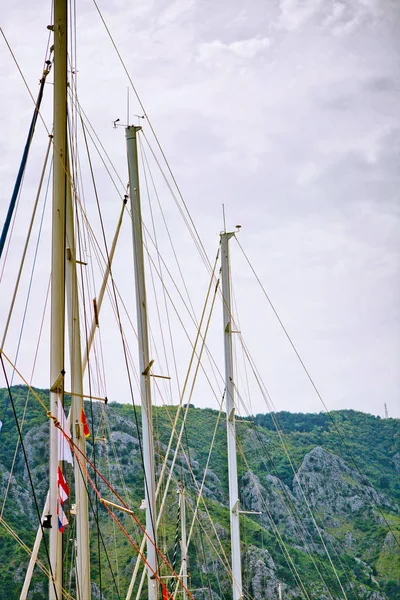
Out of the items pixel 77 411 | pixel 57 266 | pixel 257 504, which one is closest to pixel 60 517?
pixel 77 411

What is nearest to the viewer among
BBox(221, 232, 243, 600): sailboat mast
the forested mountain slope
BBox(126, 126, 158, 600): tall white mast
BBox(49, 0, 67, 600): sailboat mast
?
BBox(49, 0, 67, 600): sailboat mast

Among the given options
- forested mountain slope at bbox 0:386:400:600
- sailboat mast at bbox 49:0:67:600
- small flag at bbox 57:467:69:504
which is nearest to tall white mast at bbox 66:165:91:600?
sailboat mast at bbox 49:0:67:600

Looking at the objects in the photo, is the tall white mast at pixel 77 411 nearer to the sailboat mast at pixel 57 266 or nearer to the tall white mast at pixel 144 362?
the sailboat mast at pixel 57 266

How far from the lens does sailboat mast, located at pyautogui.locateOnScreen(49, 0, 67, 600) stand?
1015 centimetres

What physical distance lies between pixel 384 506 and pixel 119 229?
2054 inches

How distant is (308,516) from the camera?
62531 mm

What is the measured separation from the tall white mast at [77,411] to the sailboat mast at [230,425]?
681cm

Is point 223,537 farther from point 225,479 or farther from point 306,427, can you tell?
point 306,427

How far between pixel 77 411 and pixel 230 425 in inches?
297

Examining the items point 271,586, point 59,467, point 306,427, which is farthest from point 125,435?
point 59,467

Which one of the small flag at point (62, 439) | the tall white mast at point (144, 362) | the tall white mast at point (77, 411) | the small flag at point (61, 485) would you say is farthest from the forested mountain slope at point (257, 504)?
the small flag at point (61, 485)

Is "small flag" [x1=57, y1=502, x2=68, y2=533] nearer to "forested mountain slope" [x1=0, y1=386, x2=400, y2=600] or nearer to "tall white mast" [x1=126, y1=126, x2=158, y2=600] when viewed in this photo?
"tall white mast" [x1=126, y1=126, x2=158, y2=600]

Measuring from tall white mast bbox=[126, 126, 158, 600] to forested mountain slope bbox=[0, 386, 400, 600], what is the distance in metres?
24.3

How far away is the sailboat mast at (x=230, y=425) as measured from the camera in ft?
60.2
